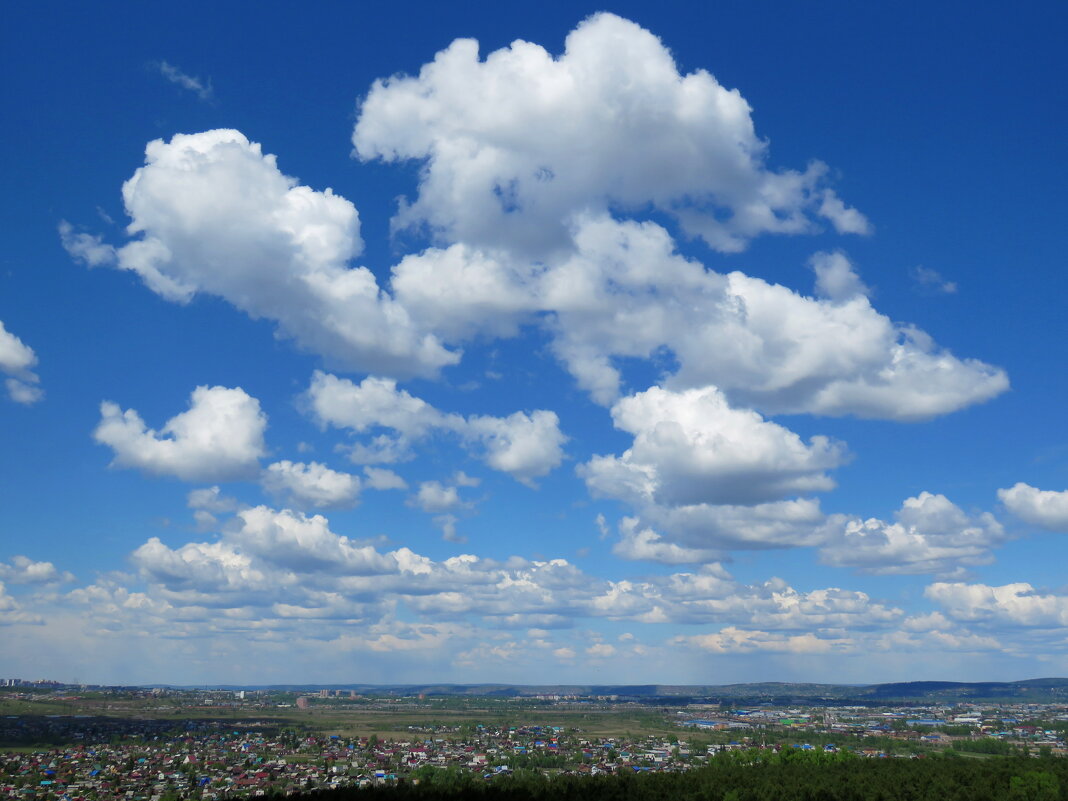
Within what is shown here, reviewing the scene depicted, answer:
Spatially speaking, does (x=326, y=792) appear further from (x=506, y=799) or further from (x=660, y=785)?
(x=660, y=785)

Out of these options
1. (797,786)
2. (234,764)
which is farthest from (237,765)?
(797,786)

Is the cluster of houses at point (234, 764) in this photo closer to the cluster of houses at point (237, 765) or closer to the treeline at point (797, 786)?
the cluster of houses at point (237, 765)

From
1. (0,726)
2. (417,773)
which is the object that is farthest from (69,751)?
(417,773)

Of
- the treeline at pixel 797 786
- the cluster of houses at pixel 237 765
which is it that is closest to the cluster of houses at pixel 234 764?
the cluster of houses at pixel 237 765

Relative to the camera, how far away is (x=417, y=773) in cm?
14062

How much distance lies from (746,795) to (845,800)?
8.93 meters

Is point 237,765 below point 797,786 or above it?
below

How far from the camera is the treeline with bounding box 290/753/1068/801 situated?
Answer: 75.8 metres

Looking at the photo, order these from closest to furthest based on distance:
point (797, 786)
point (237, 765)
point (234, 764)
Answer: point (797, 786) < point (237, 765) < point (234, 764)

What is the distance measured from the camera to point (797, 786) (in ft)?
269

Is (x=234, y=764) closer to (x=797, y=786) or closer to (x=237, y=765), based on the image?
(x=237, y=765)

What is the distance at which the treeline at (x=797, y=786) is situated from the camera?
75.8m

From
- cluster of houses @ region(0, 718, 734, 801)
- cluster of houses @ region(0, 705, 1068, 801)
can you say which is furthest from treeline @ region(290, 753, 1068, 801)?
cluster of houses @ region(0, 718, 734, 801)

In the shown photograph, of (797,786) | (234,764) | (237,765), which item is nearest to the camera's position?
(797,786)
